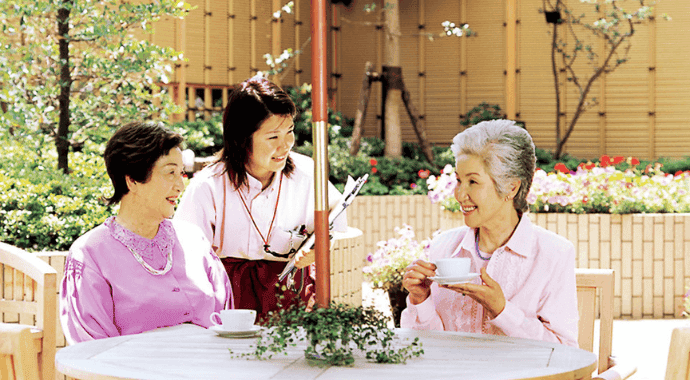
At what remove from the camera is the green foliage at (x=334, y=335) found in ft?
5.71

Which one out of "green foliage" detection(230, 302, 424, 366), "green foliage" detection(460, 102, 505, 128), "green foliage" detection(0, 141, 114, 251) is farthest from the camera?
"green foliage" detection(460, 102, 505, 128)

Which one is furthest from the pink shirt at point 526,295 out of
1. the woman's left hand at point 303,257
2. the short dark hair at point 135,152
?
the short dark hair at point 135,152

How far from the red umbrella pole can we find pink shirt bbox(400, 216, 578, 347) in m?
0.57

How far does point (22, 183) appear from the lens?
4.86 metres

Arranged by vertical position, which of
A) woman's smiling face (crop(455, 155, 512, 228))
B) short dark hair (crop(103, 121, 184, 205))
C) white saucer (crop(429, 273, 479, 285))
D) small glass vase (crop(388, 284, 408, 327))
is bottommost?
small glass vase (crop(388, 284, 408, 327))

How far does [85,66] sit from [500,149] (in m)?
3.77

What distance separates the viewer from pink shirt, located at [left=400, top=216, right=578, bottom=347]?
2.36 metres

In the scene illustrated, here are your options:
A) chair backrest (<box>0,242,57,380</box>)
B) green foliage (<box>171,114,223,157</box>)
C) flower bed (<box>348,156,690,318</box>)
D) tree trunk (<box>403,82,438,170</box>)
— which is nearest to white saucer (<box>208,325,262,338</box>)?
chair backrest (<box>0,242,57,380</box>)

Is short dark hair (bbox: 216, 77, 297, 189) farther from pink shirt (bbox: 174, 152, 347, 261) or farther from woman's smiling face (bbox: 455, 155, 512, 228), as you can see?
woman's smiling face (bbox: 455, 155, 512, 228)

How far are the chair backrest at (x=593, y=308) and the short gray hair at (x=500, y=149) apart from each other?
388 millimetres

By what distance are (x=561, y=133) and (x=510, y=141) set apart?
1161cm

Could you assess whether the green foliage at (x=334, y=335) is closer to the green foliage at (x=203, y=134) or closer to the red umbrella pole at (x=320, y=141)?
the red umbrella pole at (x=320, y=141)

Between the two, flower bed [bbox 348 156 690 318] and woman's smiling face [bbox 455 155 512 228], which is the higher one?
woman's smiling face [bbox 455 155 512 228]

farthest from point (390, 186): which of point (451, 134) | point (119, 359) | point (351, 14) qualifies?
point (119, 359)
